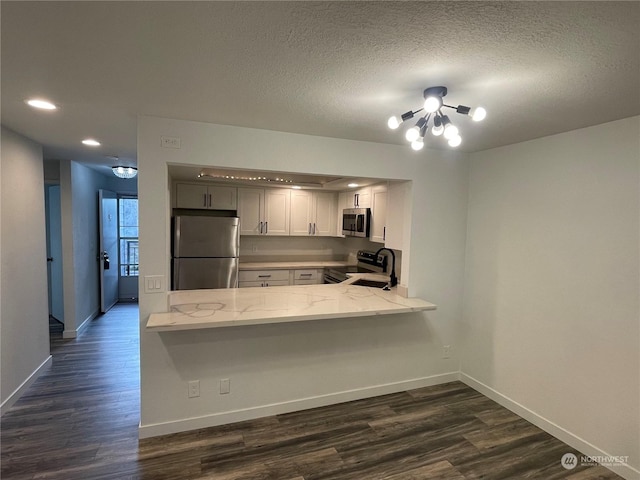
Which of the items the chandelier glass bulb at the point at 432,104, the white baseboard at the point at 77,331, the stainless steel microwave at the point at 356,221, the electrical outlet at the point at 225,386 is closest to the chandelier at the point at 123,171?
the white baseboard at the point at 77,331

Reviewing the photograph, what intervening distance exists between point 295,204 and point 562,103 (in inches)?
146

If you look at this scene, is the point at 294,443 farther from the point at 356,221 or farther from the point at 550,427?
the point at 356,221

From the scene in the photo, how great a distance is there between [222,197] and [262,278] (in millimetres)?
1289

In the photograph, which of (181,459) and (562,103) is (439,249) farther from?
(181,459)

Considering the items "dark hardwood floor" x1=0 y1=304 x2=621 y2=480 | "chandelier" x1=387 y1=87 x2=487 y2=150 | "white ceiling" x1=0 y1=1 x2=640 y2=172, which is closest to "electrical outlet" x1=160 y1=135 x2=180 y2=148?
"white ceiling" x1=0 y1=1 x2=640 y2=172

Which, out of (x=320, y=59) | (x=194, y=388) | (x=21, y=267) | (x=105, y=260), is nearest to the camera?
(x=320, y=59)

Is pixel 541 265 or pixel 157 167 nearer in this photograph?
pixel 157 167

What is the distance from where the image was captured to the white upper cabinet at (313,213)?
204 inches

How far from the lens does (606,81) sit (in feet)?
5.26

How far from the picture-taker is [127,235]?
255 inches

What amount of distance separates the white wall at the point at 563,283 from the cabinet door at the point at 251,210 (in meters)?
2.90

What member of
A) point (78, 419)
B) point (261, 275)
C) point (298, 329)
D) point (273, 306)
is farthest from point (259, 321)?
point (261, 275)

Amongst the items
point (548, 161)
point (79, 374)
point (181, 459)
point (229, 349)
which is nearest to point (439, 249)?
point (548, 161)

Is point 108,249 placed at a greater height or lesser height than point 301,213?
lesser
